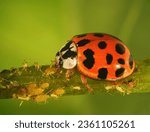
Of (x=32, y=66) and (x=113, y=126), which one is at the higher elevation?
(x=32, y=66)

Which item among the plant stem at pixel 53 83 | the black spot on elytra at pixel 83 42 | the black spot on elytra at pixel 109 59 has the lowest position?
the plant stem at pixel 53 83

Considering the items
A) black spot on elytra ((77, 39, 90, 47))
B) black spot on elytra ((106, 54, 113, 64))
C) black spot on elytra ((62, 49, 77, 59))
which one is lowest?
black spot on elytra ((106, 54, 113, 64))

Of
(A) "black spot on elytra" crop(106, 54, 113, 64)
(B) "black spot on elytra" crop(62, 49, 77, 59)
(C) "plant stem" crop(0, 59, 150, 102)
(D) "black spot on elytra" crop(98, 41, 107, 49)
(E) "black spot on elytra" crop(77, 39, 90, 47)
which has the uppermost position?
(E) "black spot on elytra" crop(77, 39, 90, 47)

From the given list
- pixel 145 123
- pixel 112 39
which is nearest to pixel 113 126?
pixel 145 123

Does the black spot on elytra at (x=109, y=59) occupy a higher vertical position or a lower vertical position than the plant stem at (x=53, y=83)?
higher

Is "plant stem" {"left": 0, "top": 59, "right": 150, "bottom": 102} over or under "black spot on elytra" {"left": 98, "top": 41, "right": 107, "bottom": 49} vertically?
under

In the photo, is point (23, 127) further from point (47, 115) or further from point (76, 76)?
point (76, 76)
